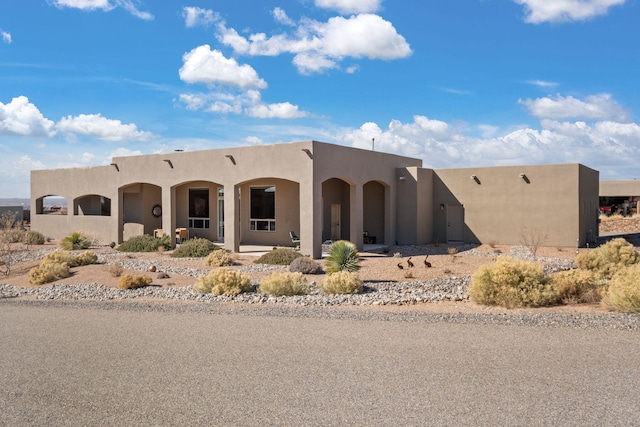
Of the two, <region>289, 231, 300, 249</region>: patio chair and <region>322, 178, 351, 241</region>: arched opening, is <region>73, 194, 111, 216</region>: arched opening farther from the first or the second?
<region>322, 178, 351, 241</region>: arched opening

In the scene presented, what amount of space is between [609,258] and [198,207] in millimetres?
17830

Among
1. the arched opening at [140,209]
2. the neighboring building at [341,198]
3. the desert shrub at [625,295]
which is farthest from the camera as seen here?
the arched opening at [140,209]

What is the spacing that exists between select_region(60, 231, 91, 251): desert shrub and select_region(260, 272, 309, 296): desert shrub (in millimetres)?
13797

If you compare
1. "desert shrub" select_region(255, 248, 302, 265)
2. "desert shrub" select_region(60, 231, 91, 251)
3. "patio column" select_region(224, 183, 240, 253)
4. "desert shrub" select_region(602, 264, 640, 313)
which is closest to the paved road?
"desert shrub" select_region(602, 264, 640, 313)

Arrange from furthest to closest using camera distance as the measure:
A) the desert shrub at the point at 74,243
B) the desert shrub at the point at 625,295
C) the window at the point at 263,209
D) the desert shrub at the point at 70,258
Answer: the window at the point at 263,209
the desert shrub at the point at 74,243
the desert shrub at the point at 70,258
the desert shrub at the point at 625,295

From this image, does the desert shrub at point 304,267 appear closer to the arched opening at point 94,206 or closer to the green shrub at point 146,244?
the green shrub at point 146,244

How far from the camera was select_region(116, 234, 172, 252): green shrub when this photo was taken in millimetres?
22456

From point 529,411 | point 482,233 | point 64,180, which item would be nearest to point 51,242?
point 64,180

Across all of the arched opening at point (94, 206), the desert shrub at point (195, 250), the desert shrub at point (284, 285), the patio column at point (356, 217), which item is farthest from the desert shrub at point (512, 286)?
the arched opening at point (94, 206)

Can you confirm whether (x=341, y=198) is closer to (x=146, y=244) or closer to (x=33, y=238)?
(x=146, y=244)

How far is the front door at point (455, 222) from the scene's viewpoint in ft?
81.9

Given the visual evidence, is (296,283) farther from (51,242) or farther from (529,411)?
(51,242)

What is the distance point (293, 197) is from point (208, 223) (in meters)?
5.09

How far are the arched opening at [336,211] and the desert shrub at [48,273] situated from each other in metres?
11.2
